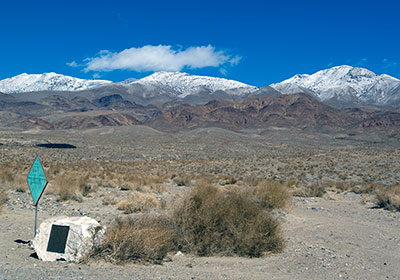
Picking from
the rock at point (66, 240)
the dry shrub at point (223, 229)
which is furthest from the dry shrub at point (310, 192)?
the rock at point (66, 240)

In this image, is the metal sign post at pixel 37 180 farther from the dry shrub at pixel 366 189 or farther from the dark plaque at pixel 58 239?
the dry shrub at pixel 366 189

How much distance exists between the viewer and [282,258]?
891cm

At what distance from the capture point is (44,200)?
50.4ft

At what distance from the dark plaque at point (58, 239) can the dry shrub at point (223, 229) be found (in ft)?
8.78

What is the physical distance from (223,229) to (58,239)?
3.81 meters

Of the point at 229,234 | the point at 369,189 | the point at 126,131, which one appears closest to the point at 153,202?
the point at 229,234

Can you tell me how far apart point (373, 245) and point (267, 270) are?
168 inches

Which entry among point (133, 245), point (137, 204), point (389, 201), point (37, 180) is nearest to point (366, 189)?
point (389, 201)

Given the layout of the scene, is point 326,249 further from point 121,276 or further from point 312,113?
point 312,113

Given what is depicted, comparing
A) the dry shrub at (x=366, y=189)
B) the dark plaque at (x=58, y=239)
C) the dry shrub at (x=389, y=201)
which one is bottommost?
the dark plaque at (x=58, y=239)

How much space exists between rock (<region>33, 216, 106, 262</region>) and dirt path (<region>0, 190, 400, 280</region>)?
214 mm

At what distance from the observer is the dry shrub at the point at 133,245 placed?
796 centimetres

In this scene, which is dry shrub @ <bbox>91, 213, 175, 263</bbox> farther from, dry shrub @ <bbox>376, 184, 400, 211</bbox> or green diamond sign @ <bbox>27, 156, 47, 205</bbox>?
dry shrub @ <bbox>376, 184, 400, 211</bbox>

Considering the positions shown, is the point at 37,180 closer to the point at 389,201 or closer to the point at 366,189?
the point at 389,201
